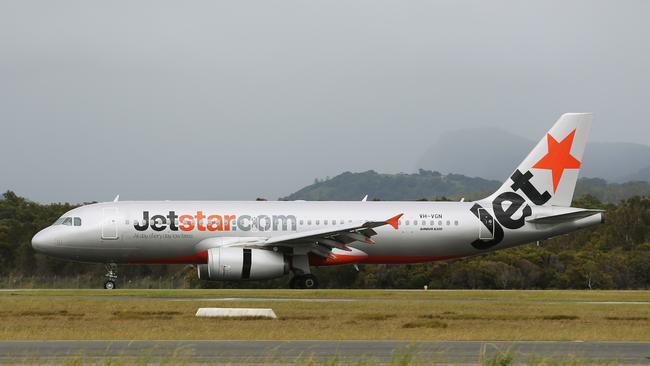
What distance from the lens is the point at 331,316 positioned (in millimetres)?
25547

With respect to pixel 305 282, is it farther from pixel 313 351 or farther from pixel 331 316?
pixel 313 351

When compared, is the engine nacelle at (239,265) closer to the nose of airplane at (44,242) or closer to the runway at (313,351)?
the nose of airplane at (44,242)

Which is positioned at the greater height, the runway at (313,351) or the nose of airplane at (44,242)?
the nose of airplane at (44,242)

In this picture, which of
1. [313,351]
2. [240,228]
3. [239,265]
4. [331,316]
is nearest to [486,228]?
[240,228]

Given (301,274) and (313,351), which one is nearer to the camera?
(313,351)

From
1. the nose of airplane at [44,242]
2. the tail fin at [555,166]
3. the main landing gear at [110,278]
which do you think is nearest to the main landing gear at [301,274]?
the main landing gear at [110,278]

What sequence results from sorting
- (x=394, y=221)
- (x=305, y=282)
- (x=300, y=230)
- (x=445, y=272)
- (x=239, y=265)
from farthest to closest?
(x=445, y=272) → (x=394, y=221) → (x=300, y=230) → (x=305, y=282) → (x=239, y=265)

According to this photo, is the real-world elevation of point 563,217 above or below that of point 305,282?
above

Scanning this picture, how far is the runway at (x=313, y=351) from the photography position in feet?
54.7

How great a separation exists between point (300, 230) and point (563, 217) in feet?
35.1

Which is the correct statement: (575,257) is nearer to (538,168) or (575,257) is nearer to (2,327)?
(538,168)

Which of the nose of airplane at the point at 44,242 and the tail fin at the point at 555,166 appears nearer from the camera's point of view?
the nose of airplane at the point at 44,242

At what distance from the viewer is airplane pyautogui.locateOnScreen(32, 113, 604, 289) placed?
38.5 metres

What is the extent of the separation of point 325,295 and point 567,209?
13.7 meters
